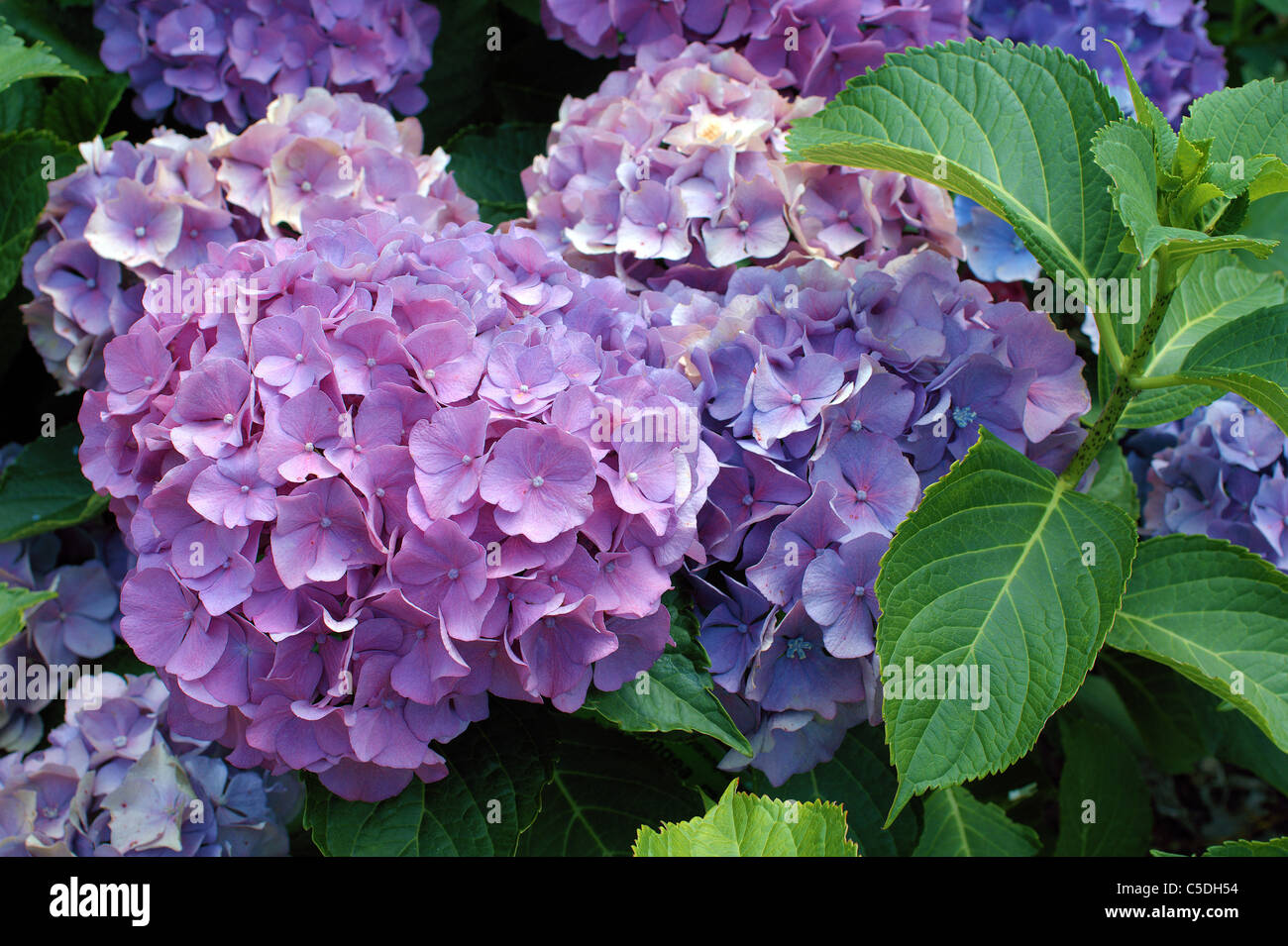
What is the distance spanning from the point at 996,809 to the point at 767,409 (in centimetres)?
88

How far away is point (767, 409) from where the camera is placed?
46.3 inches

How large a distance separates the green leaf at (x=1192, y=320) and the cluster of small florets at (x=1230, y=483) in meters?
0.15

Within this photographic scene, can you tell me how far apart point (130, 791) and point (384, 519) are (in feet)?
1.83

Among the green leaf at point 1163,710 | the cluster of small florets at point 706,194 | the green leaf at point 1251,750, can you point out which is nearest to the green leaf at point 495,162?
the cluster of small florets at point 706,194

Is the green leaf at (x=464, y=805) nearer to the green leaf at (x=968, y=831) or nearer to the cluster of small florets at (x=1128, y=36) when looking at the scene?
the green leaf at (x=968, y=831)

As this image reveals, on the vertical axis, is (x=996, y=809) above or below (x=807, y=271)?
below

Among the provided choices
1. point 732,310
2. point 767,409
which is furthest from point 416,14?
point 767,409

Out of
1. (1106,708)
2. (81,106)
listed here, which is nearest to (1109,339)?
(1106,708)

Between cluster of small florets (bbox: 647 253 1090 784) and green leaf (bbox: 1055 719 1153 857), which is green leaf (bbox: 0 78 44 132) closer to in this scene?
cluster of small florets (bbox: 647 253 1090 784)

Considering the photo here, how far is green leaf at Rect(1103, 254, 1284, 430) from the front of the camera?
1.32m

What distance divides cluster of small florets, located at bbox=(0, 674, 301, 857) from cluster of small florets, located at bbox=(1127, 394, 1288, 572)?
1272mm

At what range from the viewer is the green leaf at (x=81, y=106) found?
5.56ft
